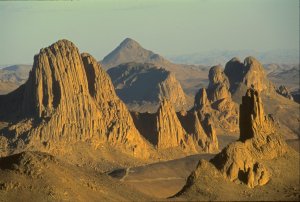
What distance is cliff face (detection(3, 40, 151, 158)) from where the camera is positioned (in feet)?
545

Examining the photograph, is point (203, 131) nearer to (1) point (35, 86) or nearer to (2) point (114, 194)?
(1) point (35, 86)

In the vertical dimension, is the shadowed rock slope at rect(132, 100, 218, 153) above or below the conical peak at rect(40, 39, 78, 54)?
below

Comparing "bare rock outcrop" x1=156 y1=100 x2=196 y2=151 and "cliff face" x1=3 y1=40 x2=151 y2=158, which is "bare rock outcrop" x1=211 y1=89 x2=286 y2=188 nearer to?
"cliff face" x1=3 y1=40 x2=151 y2=158

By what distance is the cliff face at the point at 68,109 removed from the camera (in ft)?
Result: 545

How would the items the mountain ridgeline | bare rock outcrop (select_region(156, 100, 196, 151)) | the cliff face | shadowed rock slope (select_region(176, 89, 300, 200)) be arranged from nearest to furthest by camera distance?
shadowed rock slope (select_region(176, 89, 300, 200)), the mountain ridgeline, the cliff face, bare rock outcrop (select_region(156, 100, 196, 151))

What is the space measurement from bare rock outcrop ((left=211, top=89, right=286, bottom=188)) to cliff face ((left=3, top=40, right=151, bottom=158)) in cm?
6517

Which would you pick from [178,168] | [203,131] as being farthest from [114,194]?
[203,131]

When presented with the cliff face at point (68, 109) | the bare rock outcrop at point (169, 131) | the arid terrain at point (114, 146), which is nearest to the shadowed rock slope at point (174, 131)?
the bare rock outcrop at point (169, 131)

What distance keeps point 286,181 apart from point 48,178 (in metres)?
25.6

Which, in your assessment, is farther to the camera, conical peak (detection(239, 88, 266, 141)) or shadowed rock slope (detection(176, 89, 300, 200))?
conical peak (detection(239, 88, 266, 141))

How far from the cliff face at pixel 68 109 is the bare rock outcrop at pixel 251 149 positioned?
6517cm

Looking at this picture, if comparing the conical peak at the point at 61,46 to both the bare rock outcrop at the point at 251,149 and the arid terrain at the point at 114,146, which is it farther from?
the bare rock outcrop at the point at 251,149

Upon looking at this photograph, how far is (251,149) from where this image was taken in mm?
98125

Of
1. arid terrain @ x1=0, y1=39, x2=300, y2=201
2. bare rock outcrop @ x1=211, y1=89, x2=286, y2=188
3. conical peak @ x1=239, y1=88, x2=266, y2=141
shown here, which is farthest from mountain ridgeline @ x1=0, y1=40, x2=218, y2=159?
bare rock outcrop @ x1=211, y1=89, x2=286, y2=188
